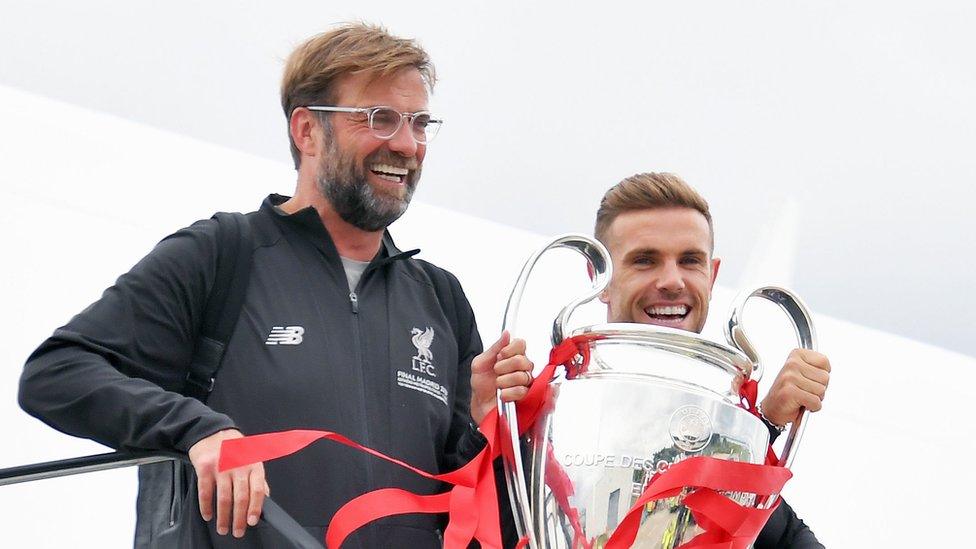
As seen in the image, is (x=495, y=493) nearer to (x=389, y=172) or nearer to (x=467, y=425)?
(x=467, y=425)

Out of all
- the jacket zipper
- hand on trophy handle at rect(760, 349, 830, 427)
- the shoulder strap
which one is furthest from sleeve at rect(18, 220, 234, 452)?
hand on trophy handle at rect(760, 349, 830, 427)

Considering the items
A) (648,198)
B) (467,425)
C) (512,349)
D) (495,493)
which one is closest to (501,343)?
(512,349)

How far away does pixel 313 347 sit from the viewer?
1954 millimetres

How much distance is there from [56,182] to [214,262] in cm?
253

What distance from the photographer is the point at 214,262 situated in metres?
1.96

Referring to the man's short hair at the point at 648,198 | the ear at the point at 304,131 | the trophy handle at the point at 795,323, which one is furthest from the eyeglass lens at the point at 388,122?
the trophy handle at the point at 795,323

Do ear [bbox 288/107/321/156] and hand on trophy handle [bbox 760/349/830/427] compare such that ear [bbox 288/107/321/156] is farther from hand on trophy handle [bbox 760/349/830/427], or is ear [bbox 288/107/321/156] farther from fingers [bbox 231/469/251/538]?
hand on trophy handle [bbox 760/349/830/427]

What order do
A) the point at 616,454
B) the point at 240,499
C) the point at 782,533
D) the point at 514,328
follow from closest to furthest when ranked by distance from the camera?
the point at 240,499 < the point at 616,454 < the point at 514,328 < the point at 782,533

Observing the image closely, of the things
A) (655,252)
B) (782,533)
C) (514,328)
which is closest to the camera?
(514,328)

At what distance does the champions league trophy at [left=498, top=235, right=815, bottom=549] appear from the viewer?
1753 mm

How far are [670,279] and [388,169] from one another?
49cm

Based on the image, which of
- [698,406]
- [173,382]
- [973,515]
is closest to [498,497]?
[698,406]

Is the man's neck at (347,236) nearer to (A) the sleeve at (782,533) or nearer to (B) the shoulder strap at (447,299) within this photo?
(B) the shoulder strap at (447,299)

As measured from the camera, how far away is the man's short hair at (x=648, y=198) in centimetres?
227
